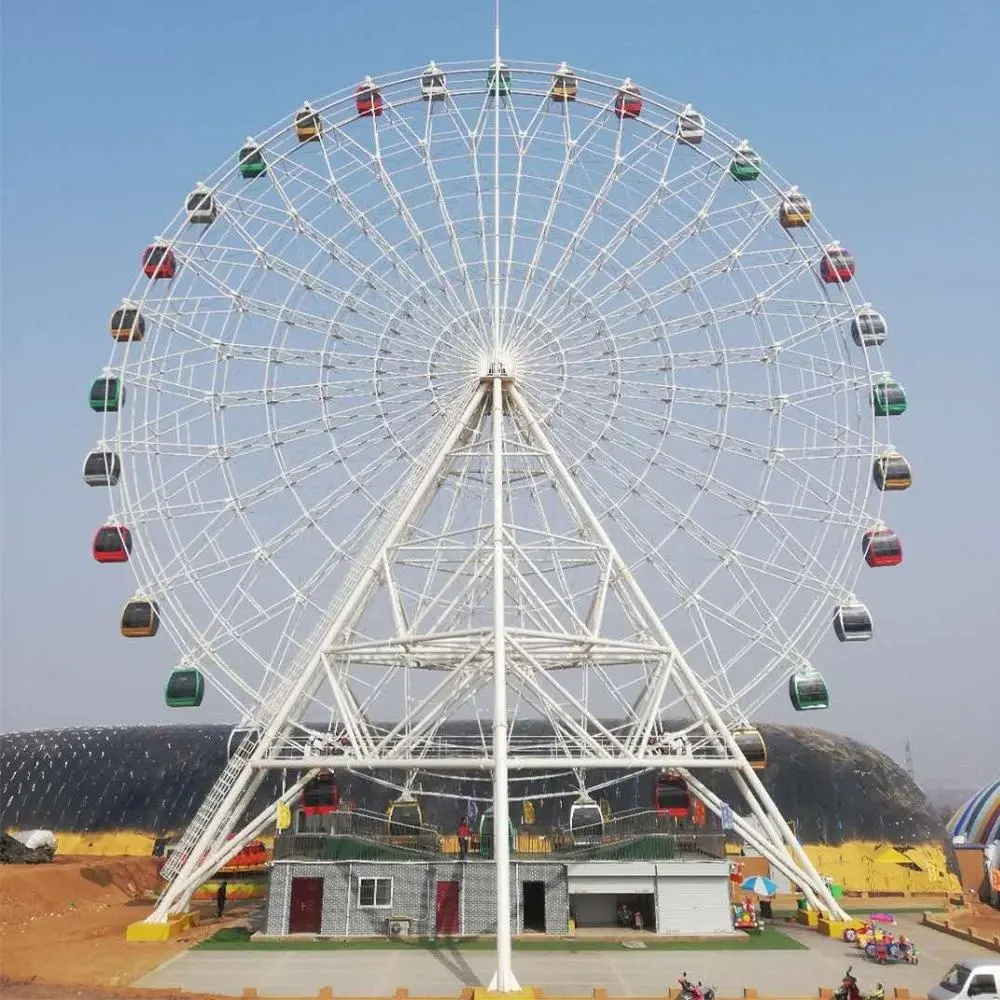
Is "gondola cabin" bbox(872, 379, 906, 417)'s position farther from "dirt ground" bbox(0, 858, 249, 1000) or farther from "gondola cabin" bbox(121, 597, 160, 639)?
"dirt ground" bbox(0, 858, 249, 1000)

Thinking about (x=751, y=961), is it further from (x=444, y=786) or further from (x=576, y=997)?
(x=444, y=786)

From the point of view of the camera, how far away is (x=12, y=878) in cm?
3478

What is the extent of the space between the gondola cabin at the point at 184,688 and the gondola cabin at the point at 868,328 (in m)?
24.6

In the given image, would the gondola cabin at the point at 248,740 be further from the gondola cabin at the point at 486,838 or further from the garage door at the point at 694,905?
the garage door at the point at 694,905

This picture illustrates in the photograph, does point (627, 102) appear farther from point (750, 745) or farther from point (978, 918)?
point (978, 918)

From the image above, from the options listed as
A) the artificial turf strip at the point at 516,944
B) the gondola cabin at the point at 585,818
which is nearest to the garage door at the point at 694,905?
the artificial turf strip at the point at 516,944

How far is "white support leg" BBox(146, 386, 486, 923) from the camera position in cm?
2917

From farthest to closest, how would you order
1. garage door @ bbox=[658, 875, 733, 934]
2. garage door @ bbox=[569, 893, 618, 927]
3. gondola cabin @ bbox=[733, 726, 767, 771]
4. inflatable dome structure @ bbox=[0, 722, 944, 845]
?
1. inflatable dome structure @ bbox=[0, 722, 944, 845]
2. garage door @ bbox=[569, 893, 618, 927]
3. gondola cabin @ bbox=[733, 726, 767, 771]
4. garage door @ bbox=[658, 875, 733, 934]

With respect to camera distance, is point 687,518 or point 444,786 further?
point 444,786

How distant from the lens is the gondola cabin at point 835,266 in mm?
32156

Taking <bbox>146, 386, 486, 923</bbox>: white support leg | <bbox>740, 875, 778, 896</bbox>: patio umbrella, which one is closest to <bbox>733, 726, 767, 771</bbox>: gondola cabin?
<bbox>740, 875, 778, 896</bbox>: patio umbrella

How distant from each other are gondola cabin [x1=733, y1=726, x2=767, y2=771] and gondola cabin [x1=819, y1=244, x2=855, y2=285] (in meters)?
15.6

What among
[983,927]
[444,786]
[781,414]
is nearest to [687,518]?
[781,414]

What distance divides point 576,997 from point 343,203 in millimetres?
25329
